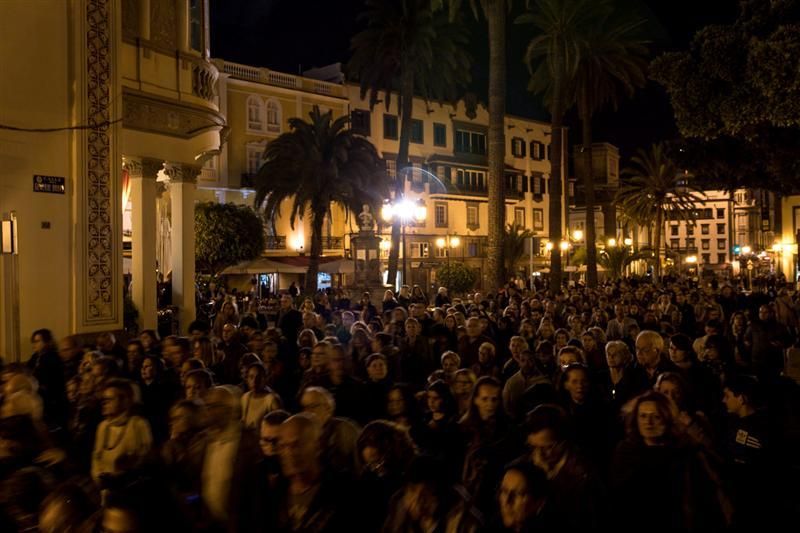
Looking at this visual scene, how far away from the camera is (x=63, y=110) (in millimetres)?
14219

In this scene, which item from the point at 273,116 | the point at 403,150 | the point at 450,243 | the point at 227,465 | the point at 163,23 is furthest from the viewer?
the point at 450,243

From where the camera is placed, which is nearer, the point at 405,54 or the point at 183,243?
the point at 183,243

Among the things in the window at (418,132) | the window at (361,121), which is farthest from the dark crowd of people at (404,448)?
the window at (418,132)

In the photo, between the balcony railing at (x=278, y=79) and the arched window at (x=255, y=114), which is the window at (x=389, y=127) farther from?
the arched window at (x=255, y=114)

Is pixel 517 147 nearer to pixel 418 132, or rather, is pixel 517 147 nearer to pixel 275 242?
pixel 418 132

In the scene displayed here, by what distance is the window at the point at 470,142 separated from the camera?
5775 centimetres

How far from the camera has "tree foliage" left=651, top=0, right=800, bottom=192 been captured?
12.7 meters

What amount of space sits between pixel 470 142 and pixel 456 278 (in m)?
23.1

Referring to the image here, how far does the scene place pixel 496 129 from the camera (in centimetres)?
2233

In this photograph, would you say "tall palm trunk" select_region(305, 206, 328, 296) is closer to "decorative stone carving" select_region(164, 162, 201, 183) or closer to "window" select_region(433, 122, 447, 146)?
"decorative stone carving" select_region(164, 162, 201, 183)

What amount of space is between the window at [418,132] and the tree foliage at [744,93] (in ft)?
123

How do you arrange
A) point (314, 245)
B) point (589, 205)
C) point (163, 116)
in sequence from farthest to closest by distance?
1. point (589, 205)
2. point (314, 245)
3. point (163, 116)

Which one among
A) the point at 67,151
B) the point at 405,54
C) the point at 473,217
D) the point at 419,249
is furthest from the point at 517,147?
the point at 67,151

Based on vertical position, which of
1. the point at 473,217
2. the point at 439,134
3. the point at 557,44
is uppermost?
the point at 439,134
